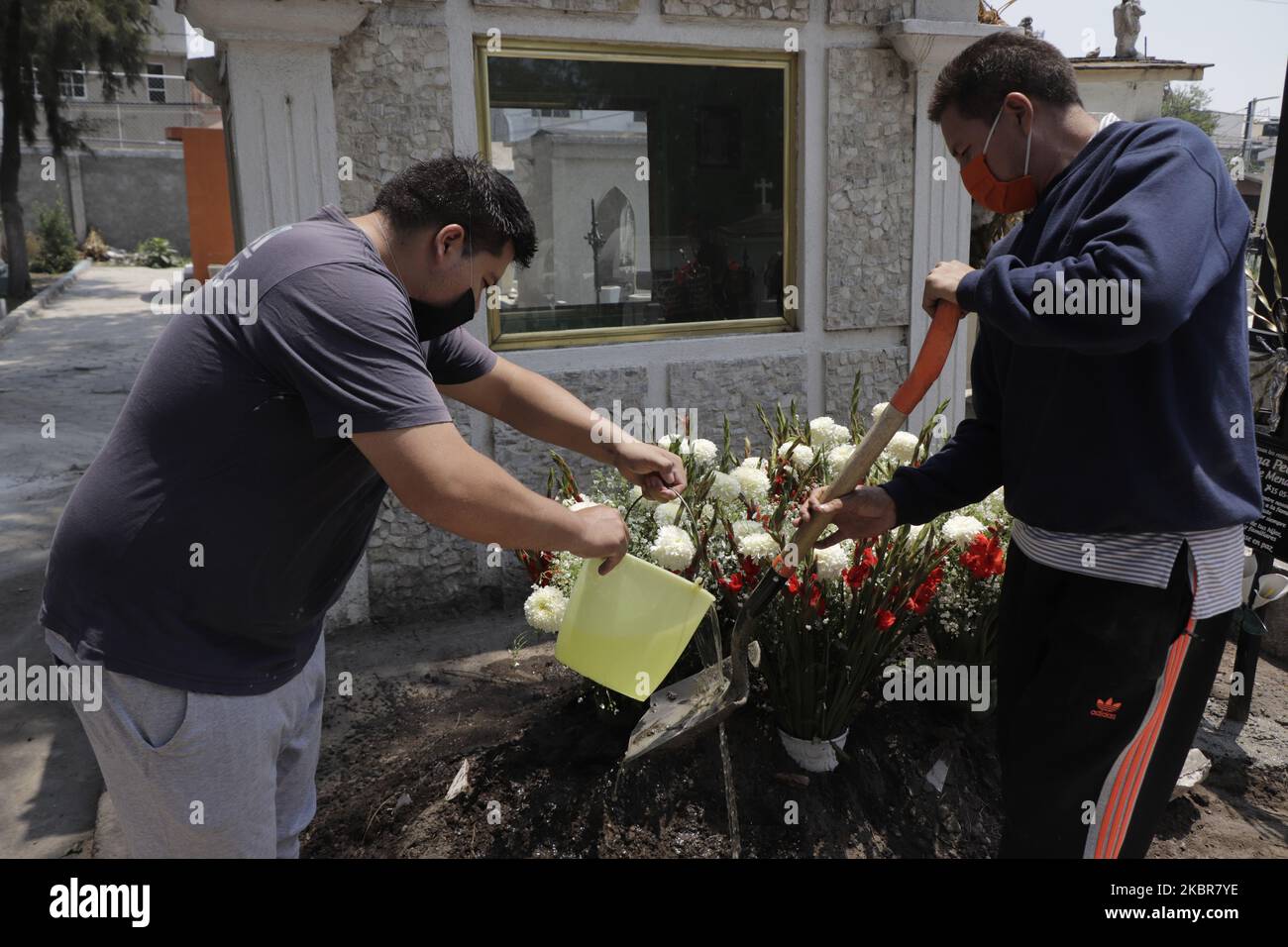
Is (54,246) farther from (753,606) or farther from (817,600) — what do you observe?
(753,606)

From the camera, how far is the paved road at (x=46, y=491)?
3.35m

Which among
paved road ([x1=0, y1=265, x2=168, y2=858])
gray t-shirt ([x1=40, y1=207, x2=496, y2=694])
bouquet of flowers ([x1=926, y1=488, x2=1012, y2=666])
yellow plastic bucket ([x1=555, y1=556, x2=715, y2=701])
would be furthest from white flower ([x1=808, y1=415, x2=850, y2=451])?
paved road ([x1=0, y1=265, x2=168, y2=858])

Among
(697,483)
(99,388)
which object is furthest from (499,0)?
(99,388)

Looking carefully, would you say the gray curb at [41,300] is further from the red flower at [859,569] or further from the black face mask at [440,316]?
the red flower at [859,569]

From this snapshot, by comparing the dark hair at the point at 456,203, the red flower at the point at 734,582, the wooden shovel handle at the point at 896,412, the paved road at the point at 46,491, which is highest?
the dark hair at the point at 456,203

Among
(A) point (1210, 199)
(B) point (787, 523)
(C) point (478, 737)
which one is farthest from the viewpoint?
(C) point (478, 737)

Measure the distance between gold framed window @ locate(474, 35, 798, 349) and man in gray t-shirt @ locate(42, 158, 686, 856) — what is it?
3.03 meters

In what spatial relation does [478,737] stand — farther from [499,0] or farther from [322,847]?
[499,0]

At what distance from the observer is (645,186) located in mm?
5301

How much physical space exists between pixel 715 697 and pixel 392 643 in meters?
2.40

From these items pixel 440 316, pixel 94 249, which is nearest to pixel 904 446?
pixel 440 316

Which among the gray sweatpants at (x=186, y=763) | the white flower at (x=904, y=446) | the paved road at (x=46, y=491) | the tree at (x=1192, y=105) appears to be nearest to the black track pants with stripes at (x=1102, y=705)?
the white flower at (x=904, y=446)

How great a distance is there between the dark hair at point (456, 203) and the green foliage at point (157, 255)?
93.7 ft

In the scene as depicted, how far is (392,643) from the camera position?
451cm
